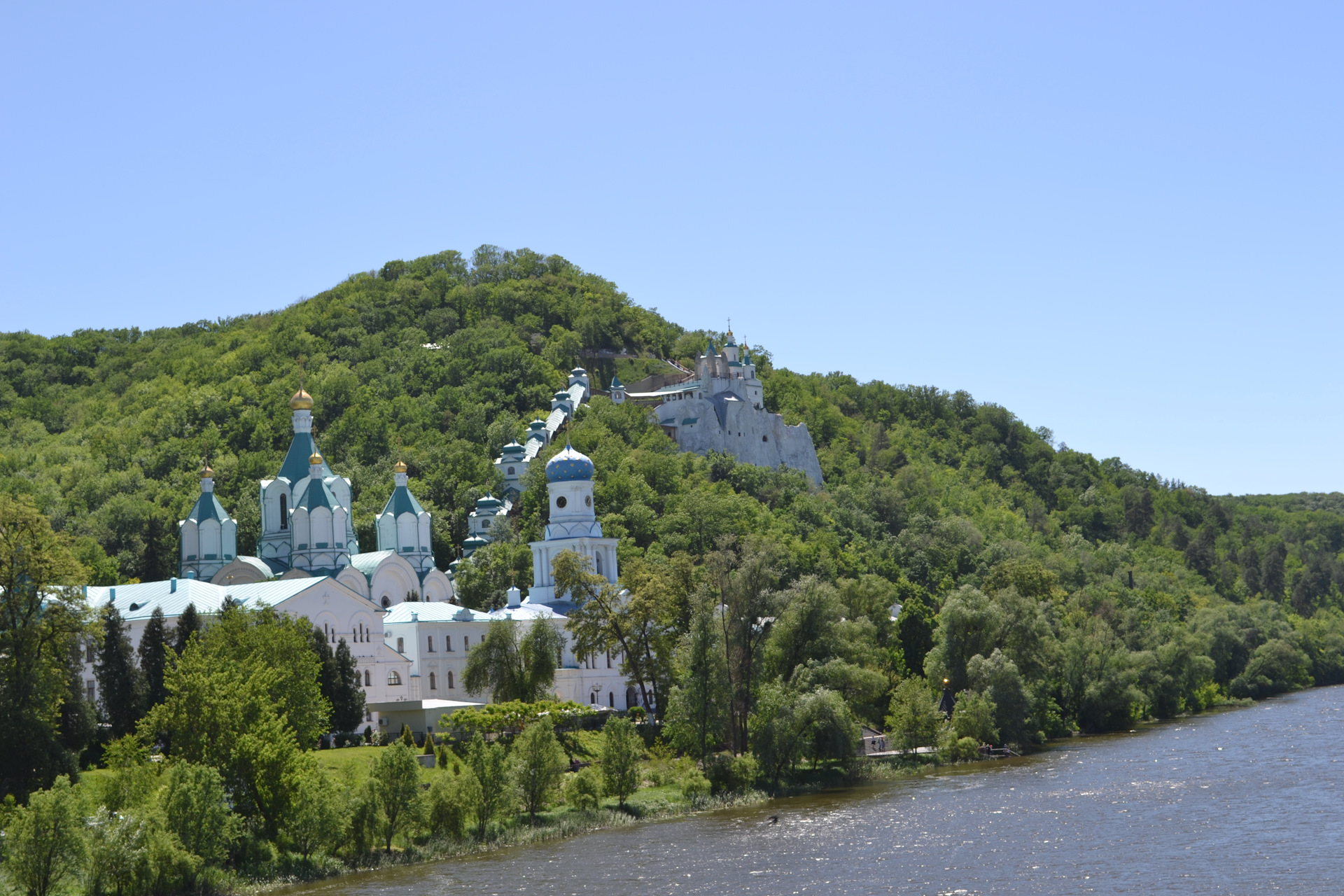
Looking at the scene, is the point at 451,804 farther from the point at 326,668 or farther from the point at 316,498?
the point at 316,498

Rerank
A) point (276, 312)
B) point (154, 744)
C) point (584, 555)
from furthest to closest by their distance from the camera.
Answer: point (276, 312)
point (584, 555)
point (154, 744)

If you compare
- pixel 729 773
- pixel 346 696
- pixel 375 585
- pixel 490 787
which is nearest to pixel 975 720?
pixel 729 773

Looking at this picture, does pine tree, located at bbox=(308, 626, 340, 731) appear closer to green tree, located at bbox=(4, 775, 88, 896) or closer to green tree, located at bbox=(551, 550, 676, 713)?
green tree, located at bbox=(551, 550, 676, 713)

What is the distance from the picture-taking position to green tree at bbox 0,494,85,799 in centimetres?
3725

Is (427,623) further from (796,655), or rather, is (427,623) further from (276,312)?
(276,312)

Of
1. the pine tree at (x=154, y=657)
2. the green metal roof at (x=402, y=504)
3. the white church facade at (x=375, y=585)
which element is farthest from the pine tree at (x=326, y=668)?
the green metal roof at (x=402, y=504)

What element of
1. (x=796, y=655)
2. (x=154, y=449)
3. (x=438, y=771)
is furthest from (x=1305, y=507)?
(x=438, y=771)

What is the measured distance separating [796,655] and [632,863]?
17.2 metres

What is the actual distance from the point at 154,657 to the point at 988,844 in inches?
975

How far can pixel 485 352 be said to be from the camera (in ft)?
393

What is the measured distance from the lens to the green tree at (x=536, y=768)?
4159cm

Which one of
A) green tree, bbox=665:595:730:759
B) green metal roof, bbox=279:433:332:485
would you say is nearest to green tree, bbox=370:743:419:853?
green tree, bbox=665:595:730:759

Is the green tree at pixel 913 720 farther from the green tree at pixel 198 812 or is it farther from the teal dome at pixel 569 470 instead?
the green tree at pixel 198 812

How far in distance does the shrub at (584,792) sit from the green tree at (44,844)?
13761 millimetres
